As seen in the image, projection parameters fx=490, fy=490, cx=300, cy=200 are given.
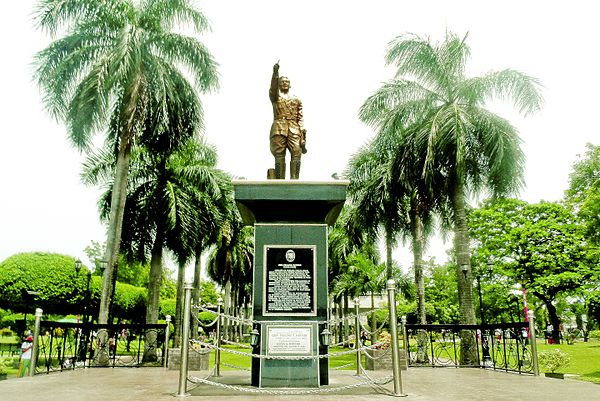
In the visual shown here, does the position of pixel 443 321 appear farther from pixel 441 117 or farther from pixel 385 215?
pixel 441 117

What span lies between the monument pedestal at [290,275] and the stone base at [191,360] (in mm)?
5145

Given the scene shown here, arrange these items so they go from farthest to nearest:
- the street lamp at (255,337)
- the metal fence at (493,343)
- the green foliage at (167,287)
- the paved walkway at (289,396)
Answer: the green foliage at (167,287) < the metal fence at (493,343) < the street lamp at (255,337) < the paved walkway at (289,396)

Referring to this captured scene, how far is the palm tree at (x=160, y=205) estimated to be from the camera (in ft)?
72.7

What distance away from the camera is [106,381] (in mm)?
9812

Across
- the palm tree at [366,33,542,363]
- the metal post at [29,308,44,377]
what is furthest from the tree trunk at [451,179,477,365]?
the metal post at [29,308,44,377]

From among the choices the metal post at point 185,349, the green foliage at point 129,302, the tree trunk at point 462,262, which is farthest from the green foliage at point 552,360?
the green foliage at point 129,302

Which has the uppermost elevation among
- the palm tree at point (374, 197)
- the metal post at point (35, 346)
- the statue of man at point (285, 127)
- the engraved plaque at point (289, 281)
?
the palm tree at point (374, 197)

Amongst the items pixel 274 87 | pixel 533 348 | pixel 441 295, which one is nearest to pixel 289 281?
pixel 274 87

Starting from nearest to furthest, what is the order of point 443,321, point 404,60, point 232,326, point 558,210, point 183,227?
point 404,60, point 183,227, point 558,210, point 232,326, point 443,321

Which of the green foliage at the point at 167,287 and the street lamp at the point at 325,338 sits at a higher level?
the green foliage at the point at 167,287

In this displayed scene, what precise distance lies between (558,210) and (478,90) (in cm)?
2183

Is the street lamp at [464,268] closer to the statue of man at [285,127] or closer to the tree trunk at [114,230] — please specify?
the statue of man at [285,127]

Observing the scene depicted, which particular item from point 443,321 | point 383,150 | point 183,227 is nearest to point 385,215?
point 383,150

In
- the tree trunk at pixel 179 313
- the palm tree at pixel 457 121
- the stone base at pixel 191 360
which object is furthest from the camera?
the tree trunk at pixel 179 313
